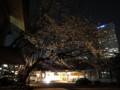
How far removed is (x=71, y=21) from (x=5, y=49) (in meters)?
8.43

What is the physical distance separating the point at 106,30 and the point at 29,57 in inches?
365

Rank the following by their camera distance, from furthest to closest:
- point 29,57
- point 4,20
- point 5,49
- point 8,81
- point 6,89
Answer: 1. point 8,81
2. point 29,57
3. point 6,89
4. point 5,49
5. point 4,20

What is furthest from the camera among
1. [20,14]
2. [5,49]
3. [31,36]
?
[31,36]

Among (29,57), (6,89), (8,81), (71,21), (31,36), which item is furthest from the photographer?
(8,81)

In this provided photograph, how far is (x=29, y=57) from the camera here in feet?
45.9

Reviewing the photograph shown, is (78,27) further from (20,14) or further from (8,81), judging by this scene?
(8,81)

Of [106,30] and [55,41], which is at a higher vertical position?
[106,30]

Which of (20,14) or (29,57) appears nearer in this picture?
(20,14)

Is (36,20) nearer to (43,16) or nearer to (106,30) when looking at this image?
(43,16)

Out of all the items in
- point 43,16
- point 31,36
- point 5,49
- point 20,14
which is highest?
point 43,16

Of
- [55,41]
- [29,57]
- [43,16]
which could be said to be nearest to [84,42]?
[55,41]

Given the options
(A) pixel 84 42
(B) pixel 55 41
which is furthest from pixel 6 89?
(A) pixel 84 42

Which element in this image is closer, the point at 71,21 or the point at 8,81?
the point at 71,21

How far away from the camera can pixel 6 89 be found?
10727 mm
